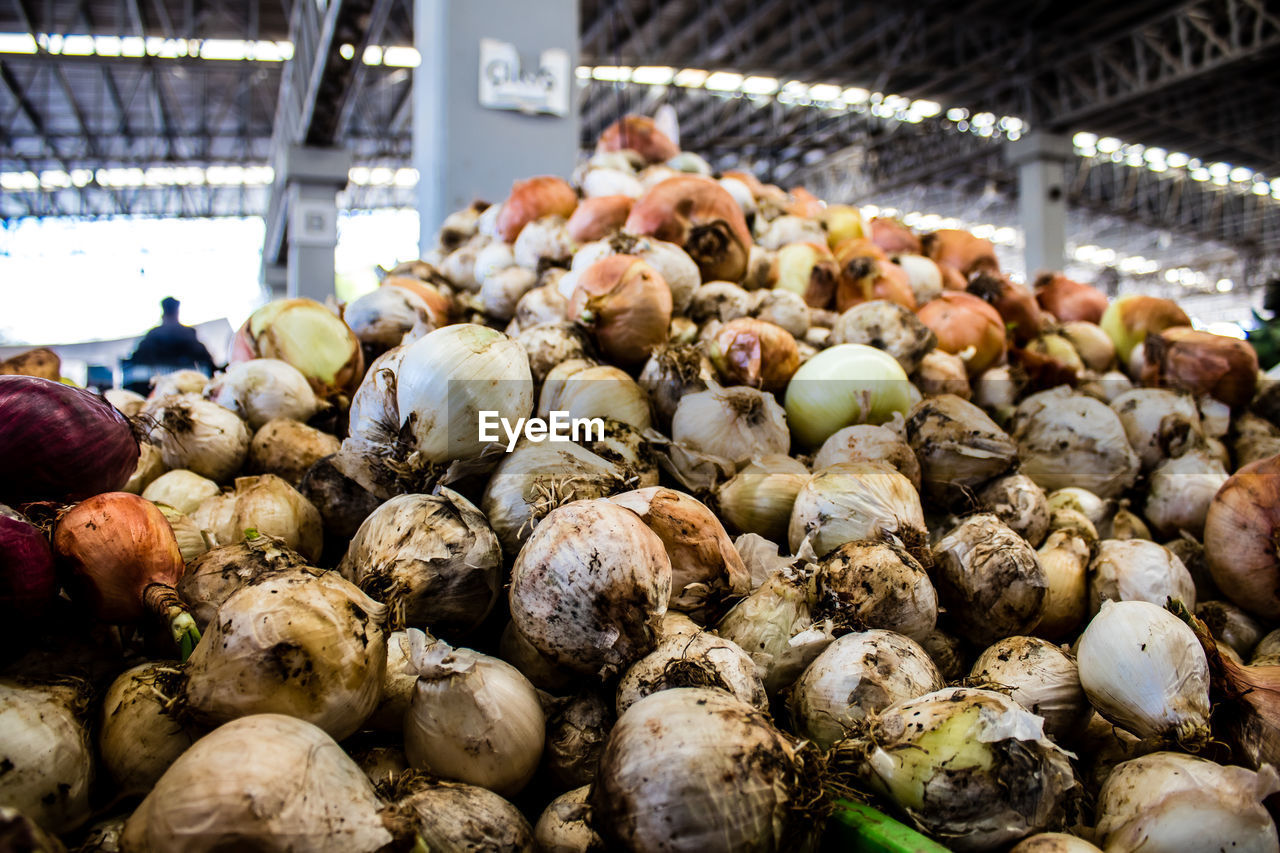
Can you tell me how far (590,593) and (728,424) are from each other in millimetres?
731

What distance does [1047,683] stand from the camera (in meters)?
1.25

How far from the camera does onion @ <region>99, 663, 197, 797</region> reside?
1017 millimetres

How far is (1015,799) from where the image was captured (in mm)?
979

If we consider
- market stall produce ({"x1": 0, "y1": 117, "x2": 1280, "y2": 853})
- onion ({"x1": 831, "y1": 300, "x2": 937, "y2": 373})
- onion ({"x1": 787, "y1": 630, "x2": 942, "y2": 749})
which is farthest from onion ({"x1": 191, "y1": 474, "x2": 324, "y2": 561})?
onion ({"x1": 831, "y1": 300, "x2": 937, "y2": 373})

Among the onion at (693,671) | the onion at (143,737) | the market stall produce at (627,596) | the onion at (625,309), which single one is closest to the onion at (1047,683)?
the market stall produce at (627,596)

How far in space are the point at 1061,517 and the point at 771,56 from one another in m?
14.2

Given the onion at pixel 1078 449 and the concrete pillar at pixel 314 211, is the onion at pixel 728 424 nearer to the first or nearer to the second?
the onion at pixel 1078 449

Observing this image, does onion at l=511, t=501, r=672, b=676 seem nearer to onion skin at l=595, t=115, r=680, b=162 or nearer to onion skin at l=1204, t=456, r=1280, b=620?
onion skin at l=1204, t=456, r=1280, b=620

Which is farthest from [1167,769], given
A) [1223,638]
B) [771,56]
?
[771,56]

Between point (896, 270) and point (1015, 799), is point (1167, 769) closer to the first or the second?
point (1015, 799)

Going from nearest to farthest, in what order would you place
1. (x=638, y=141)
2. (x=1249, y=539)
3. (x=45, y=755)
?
(x=45, y=755)
(x=1249, y=539)
(x=638, y=141)

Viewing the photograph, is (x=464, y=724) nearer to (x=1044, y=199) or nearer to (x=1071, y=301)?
(x=1071, y=301)

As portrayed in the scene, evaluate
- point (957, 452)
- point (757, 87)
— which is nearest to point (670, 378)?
point (957, 452)

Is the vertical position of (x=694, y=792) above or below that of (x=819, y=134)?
below
